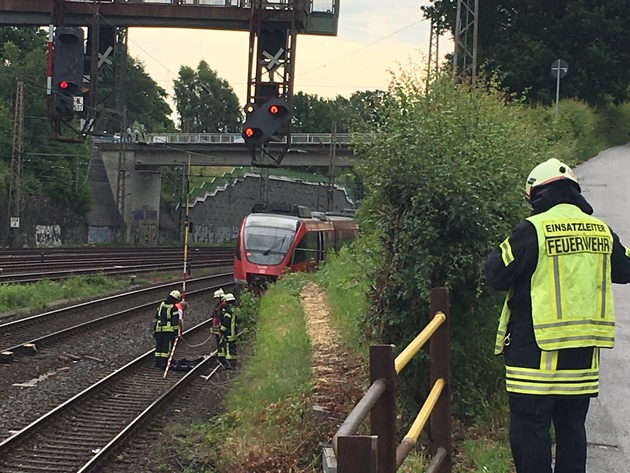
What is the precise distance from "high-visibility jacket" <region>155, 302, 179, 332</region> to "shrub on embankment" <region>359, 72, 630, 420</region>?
1015 cm

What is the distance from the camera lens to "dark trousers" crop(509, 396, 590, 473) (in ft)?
14.0

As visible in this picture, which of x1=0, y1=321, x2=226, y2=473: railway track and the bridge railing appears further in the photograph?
the bridge railing

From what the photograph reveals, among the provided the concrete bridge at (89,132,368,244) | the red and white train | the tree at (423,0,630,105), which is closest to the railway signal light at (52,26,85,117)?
the red and white train

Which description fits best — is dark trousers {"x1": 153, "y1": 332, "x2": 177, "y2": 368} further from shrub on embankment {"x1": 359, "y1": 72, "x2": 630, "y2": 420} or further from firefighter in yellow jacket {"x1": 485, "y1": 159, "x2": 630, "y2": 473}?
firefighter in yellow jacket {"x1": 485, "y1": 159, "x2": 630, "y2": 473}

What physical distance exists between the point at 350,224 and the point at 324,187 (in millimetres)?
55526

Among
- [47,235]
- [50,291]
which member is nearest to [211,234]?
[47,235]

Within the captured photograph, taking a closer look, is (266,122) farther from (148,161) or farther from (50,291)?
(148,161)

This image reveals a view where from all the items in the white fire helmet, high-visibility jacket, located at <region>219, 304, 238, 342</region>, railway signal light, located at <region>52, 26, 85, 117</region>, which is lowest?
high-visibility jacket, located at <region>219, 304, 238, 342</region>

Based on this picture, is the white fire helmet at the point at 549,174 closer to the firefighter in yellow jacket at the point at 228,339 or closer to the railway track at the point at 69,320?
the firefighter in yellow jacket at the point at 228,339

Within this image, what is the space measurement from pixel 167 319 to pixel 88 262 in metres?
24.0

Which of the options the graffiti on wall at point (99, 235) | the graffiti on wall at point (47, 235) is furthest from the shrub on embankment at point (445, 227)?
the graffiti on wall at point (99, 235)

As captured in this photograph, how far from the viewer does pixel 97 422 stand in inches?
504

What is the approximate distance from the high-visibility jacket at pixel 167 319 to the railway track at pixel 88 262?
13.4 meters

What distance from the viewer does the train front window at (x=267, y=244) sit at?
26359 millimetres
